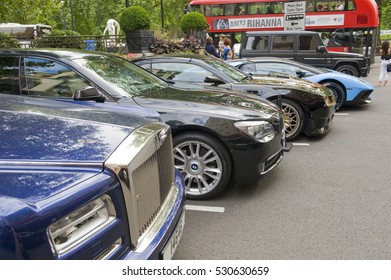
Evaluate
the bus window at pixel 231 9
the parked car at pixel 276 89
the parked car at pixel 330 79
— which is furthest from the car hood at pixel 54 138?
the bus window at pixel 231 9

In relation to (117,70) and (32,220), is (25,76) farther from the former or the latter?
(32,220)

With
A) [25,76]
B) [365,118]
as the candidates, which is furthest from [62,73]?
[365,118]

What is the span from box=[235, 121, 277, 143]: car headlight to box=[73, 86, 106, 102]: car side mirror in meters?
1.47

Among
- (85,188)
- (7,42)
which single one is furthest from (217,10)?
(85,188)

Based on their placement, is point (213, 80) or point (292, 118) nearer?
point (213, 80)

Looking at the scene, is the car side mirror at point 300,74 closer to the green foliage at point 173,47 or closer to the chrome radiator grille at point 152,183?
the green foliage at point 173,47

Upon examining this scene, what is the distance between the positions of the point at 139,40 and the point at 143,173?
11.7 metres

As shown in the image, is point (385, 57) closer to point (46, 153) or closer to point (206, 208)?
point (206, 208)

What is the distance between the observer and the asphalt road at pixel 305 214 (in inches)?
117

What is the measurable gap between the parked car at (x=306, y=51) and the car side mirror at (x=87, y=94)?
10.2m

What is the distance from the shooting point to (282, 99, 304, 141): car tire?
6.05m

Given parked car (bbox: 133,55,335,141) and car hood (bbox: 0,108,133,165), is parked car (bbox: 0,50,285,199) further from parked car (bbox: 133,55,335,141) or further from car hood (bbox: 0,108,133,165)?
parked car (bbox: 133,55,335,141)

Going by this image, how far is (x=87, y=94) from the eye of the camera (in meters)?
3.49

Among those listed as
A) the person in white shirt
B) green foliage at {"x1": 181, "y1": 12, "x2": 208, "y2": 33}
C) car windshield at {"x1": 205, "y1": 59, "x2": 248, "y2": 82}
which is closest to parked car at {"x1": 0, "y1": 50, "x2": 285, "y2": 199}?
car windshield at {"x1": 205, "y1": 59, "x2": 248, "y2": 82}
